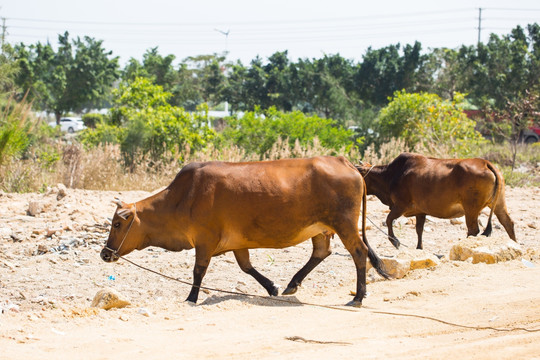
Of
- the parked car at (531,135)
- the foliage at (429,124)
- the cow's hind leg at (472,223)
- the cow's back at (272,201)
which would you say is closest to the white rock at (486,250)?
the cow's hind leg at (472,223)

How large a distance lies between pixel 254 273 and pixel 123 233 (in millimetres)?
1694

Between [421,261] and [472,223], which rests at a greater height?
[472,223]

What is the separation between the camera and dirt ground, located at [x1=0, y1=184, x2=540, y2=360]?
6301 mm

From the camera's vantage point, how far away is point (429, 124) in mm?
24547

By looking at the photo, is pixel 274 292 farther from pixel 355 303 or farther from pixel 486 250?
pixel 486 250

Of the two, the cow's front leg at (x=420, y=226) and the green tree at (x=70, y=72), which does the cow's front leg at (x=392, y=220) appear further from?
the green tree at (x=70, y=72)

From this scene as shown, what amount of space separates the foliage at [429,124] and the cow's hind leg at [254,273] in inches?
546

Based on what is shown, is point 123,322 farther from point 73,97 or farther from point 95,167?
point 73,97

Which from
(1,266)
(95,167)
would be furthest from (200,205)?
(95,167)

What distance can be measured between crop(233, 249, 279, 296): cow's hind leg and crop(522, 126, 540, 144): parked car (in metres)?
32.3

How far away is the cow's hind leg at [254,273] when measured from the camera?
9.20 metres

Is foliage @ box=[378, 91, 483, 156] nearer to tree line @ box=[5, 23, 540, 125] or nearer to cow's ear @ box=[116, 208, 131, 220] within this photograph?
tree line @ box=[5, 23, 540, 125]

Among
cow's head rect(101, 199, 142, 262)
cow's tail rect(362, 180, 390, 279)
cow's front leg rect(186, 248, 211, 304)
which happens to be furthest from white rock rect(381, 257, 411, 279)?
cow's head rect(101, 199, 142, 262)

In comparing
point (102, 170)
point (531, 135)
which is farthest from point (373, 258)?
point (531, 135)
